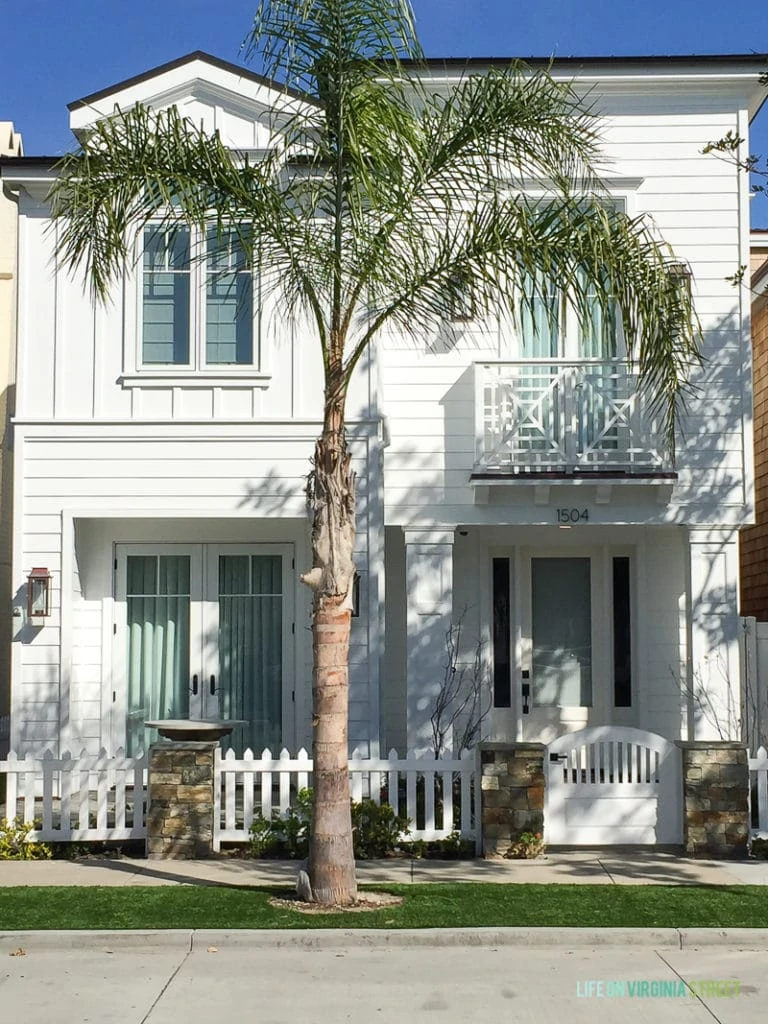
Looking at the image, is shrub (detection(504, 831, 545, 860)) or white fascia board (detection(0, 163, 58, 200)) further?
white fascia board (detection(0, 163, 58, 200))

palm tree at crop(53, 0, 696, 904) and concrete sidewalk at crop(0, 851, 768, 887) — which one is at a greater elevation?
palm tree at crop(53, 0, 696, 904)

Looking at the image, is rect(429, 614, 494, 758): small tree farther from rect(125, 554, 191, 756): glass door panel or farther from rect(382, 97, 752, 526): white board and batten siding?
rect(125, 554, 191, 756): glass door panel

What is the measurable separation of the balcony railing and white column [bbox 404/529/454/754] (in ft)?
3.58

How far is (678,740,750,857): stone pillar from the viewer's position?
1099 centimetres

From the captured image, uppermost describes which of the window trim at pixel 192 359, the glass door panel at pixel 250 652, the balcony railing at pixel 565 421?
the window trim at pixel 192 359

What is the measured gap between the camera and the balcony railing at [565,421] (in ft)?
46.7

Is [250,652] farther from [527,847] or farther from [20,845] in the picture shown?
[527,847]

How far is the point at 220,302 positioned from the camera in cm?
1419

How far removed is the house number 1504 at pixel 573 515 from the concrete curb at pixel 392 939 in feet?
22.0

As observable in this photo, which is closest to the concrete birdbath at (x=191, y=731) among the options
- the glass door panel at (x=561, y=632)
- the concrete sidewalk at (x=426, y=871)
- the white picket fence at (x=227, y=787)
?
the white picket fence at (x=227, y=787)

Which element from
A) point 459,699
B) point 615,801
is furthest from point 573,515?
point 615,801

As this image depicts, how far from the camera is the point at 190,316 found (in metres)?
14.1

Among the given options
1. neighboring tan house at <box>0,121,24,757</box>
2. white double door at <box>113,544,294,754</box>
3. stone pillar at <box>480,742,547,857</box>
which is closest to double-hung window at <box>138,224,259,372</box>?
white double door at <box>113,544,294,754</box>

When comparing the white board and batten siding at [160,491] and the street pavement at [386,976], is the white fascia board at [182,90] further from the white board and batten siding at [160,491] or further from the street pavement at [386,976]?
the street pavement at [386,976]
